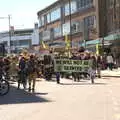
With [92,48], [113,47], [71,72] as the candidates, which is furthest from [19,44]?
[71,72]

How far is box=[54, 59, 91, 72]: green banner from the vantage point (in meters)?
37.1

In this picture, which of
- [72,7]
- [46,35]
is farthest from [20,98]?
[46,35]

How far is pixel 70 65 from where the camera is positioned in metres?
37.7

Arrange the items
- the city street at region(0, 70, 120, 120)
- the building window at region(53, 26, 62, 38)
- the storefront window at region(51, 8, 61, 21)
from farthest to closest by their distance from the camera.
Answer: the storefront window at region(51, 8, 61, 21)
the building window at region(53, 26, 62, 38)
the city street at region(0, 70, 120, 120)

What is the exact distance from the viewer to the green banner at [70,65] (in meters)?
37.1

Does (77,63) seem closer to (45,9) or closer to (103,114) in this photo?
(103,114)

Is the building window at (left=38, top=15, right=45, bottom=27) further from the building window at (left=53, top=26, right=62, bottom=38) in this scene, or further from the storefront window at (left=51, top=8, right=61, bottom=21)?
the building window at (left=53, top=26, right=62, bottom=38)

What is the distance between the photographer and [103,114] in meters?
16.9

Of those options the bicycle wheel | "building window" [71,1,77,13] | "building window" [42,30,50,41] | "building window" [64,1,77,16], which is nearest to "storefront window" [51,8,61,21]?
"building window" [42,30,50,41]

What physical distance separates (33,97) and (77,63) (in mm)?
13884

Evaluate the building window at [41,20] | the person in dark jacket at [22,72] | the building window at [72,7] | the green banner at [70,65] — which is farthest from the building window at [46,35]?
the person in dark jacket at [22,72]

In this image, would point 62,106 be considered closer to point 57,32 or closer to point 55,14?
point 57,32

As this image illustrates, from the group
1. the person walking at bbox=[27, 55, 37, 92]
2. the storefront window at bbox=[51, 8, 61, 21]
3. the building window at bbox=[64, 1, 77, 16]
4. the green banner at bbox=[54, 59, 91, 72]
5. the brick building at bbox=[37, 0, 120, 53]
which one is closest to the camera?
the person walking at bbox=[27, 55, 37, 92]

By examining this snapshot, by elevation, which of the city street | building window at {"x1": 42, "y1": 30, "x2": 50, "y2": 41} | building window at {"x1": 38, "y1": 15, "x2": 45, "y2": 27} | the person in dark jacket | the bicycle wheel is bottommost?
the city street
